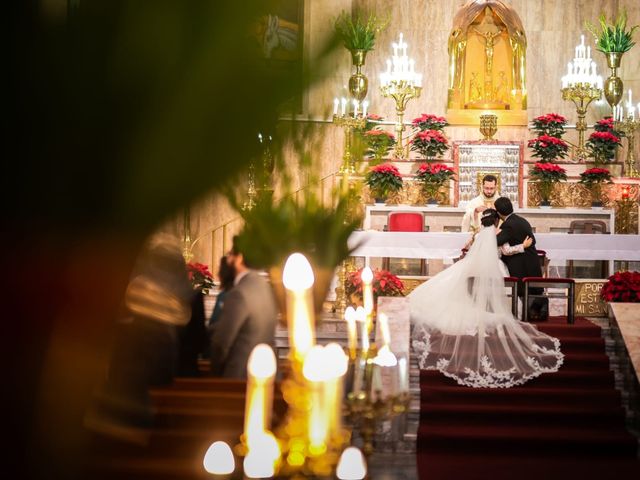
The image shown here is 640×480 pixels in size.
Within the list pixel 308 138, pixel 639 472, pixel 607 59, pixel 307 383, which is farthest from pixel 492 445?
pixel 607 59

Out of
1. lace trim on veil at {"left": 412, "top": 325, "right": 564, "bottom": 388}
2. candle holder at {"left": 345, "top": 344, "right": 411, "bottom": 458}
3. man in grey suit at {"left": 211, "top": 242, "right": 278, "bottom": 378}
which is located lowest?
lace trim on veil at {"left": 412, "top": 325, "right": 564, "bottom": 388}

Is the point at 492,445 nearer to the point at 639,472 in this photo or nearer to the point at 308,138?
the point at 639,472

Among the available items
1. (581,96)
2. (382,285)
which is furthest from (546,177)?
(382,285)

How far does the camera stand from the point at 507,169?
15.7 metres

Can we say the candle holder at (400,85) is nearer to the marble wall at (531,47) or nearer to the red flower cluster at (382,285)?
the marble wall at (531,47)

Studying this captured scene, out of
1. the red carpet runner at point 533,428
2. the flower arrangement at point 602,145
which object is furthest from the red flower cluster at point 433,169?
the red carpet runner at point 533,428

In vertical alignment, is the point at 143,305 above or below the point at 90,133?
below

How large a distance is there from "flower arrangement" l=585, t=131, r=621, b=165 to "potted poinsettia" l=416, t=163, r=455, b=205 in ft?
8.05

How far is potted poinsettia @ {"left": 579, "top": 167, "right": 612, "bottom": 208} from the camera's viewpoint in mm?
14711

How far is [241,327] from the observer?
1.21 metres

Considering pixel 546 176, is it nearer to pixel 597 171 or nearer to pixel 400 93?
pixel 597 171

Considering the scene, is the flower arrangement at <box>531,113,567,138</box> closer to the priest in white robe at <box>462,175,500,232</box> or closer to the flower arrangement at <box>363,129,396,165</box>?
the priest in white robe at <box>462,175,500,232</box>

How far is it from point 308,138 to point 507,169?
49.6 feet

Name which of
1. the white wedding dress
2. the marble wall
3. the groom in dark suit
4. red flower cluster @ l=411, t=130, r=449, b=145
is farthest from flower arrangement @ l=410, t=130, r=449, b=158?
the white wedding dress
